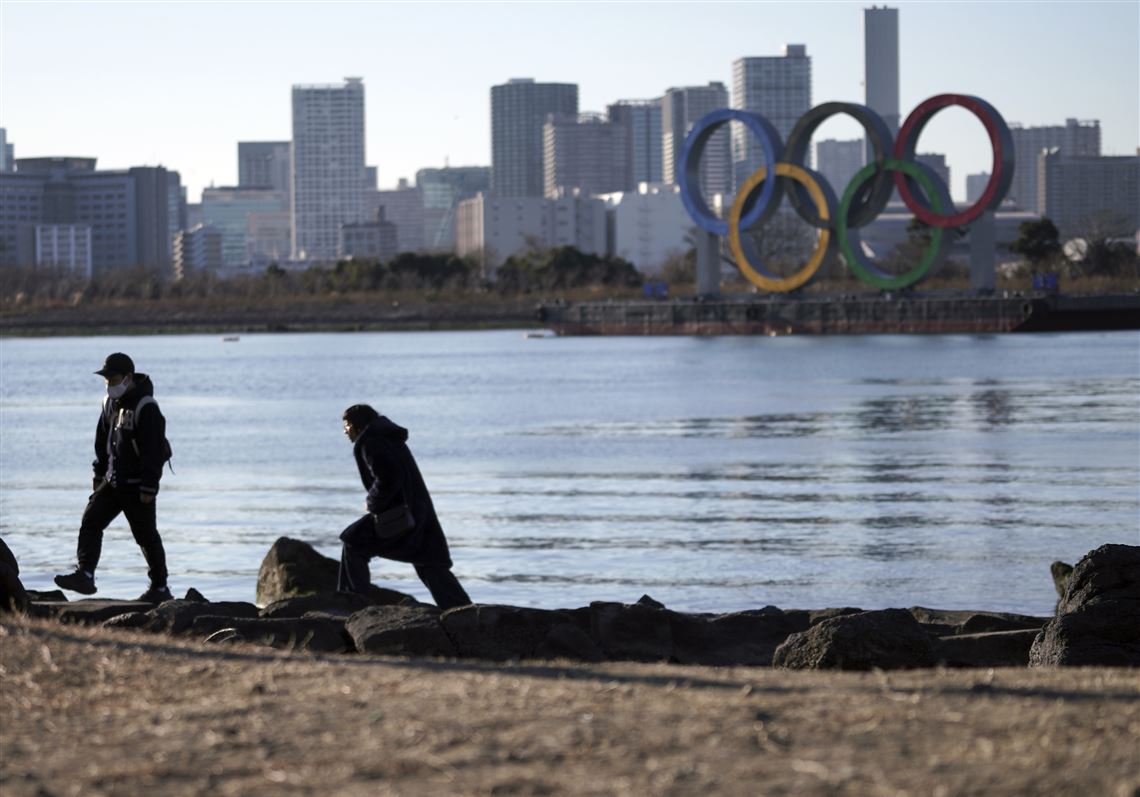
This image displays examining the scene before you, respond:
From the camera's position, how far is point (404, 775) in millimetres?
4633

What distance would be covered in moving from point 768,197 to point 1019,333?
45.4ft

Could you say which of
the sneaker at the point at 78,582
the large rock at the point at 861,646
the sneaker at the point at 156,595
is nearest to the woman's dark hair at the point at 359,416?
the sneaker at the point at 156,595

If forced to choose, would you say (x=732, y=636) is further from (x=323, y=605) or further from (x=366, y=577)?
(x=323, y=605)

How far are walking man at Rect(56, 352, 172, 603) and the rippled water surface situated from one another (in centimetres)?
289

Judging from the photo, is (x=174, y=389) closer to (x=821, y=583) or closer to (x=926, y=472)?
(x=926, y=472)

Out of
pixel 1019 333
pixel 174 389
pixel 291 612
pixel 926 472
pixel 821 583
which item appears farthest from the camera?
pixel 1019 333

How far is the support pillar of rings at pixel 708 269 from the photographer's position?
8625 centimetres

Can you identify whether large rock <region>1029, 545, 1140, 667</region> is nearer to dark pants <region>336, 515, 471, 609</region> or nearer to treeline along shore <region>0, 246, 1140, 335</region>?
dark pants <region>336, 515, 471, 609</region>

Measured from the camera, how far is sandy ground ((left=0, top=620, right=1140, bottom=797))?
4.47 metres

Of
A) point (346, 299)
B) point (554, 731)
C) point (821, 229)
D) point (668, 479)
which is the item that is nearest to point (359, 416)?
point (554, 731)

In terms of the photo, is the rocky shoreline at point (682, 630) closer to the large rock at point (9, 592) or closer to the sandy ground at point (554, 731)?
the large rock at point (9, 592)

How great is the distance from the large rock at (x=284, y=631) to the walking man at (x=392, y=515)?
1040 mm

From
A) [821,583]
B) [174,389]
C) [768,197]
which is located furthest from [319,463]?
[768,197]

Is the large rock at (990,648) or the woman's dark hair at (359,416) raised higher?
the woman's dark hair at (359,416)
